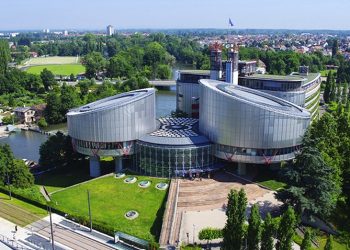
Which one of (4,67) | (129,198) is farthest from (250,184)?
(4,67)

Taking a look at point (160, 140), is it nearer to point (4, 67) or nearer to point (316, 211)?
point (316, 211)

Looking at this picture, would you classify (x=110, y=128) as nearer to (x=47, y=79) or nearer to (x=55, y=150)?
(x=55, y=150)

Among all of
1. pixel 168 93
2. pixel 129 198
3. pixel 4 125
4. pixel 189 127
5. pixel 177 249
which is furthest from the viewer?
pixel 168 93

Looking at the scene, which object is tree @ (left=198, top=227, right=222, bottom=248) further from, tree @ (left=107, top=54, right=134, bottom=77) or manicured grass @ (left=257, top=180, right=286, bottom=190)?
tree @ (left=107, top=54, right=134, bottom=77)

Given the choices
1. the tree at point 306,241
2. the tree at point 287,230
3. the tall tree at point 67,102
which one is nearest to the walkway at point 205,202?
the tree at point 287,230

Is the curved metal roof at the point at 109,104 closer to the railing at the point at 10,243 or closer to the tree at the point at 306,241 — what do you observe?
the railing at the point at 10,243

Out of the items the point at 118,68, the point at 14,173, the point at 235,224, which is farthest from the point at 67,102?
the point at 235,224
